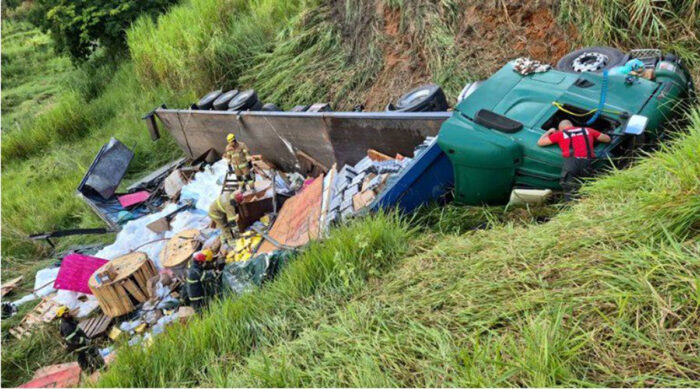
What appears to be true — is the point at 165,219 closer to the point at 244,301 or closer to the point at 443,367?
the point at 244,301

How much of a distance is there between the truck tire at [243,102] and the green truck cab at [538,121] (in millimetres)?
5166

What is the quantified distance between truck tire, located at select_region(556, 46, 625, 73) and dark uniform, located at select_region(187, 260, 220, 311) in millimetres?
4022

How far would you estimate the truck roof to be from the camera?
12.9ft

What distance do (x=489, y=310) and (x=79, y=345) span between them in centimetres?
474

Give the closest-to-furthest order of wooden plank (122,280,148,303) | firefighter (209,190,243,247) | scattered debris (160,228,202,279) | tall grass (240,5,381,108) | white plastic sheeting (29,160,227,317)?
wooden plank (122,280,148,303), scattered debris (160,228,202,279), firefighter (209,190,243,247), white plastic sheeting (29,160,227,317), tall grass (240,5,381,108)

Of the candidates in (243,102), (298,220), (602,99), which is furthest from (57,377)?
(602,99)

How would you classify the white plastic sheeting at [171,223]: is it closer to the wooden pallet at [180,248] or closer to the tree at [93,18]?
the wooden pallet at [180,248]

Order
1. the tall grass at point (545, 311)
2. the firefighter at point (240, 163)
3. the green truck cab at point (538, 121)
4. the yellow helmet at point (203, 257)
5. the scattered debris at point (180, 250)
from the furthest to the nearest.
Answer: the firefighter at point (240, 163)
the scattered debris at point (180, 250)
the yellow helmet at point (203, 257)
the green truck cab at point (538, 121)
the tall grass at point (545, 311)

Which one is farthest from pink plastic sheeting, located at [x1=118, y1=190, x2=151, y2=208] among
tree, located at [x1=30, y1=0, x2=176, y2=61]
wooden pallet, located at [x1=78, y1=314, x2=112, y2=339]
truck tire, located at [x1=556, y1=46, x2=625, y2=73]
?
tree, located at [x1=30, y1=0, x2=176, y2=61]

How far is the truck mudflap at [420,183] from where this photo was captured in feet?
15.2

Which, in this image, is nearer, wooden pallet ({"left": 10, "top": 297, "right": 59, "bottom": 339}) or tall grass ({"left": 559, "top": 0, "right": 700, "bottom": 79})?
tall grass ({"left": 559, "top": 0, "right": 700, "bottom": 79})

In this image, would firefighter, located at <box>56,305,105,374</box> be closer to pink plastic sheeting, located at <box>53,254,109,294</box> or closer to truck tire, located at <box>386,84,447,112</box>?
pink plastic sheeting, located at <box>53,254,109,294</box>

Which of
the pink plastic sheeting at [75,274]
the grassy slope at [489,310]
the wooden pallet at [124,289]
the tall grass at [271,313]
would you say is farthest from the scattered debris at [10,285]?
the grassy slope at [489,310]

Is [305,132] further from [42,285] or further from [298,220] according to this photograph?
[42,285]
